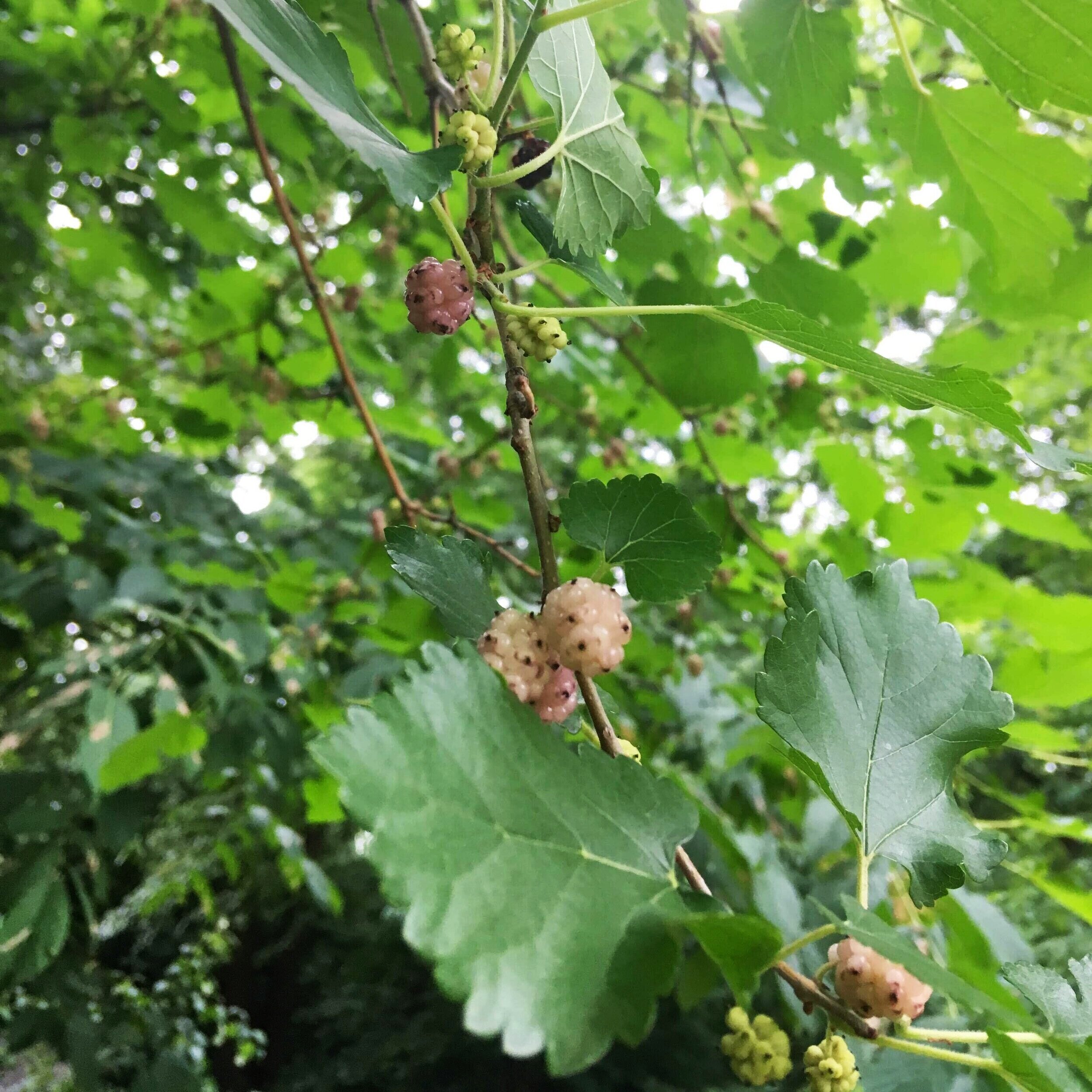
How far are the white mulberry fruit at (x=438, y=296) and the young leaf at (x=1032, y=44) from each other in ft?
1.08

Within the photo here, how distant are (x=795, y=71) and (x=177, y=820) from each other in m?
2.44

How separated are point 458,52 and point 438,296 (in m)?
0.14

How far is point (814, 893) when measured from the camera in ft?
3.65

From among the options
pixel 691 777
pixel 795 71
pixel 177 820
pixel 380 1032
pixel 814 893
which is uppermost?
pixel 795 71

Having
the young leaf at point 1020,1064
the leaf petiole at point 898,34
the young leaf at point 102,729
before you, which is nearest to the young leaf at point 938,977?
the young leaf at point 1020,1064

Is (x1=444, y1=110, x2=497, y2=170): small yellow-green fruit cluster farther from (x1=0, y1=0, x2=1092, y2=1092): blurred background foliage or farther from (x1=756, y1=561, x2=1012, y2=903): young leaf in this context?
(x1=0, y1=0, x2=1092, y2=1092): blurred background foliage

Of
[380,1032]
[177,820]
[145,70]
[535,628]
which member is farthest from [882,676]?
[380,1032]

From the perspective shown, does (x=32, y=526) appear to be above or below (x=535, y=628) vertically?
below

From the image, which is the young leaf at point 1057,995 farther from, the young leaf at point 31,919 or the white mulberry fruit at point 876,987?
the young leaf at point 31,919

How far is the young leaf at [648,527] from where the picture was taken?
40cm

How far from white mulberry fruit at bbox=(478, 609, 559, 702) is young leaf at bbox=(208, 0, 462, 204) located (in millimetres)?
188

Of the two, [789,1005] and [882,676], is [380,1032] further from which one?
[882,676]

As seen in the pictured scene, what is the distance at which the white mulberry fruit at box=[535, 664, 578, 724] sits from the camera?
339 millimetres

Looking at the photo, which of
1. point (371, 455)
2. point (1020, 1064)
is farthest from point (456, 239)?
point (371, 455)
